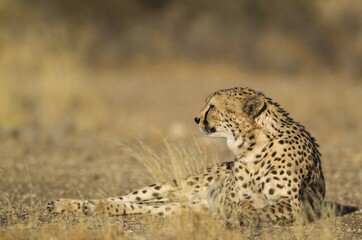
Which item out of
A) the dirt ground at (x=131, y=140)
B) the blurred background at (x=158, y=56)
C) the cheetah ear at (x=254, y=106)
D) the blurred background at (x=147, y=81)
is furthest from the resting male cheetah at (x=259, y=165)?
the blurred background at (x=158, y=56)

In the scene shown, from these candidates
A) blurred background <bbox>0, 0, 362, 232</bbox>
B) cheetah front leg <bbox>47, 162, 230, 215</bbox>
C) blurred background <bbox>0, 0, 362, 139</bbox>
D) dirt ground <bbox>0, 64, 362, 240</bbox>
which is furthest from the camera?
blurred background <bbox>0, 0, 362, 139</bbox>

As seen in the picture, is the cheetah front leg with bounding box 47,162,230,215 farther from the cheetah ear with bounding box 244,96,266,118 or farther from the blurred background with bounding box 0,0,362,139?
the blurred background with bounding box 0,0,362,139

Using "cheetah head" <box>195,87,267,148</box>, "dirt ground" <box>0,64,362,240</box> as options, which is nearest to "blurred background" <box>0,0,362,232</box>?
"dirt ground" <box>0,64,362,240</box>

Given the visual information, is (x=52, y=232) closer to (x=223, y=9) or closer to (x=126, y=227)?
(x=126, y=227)

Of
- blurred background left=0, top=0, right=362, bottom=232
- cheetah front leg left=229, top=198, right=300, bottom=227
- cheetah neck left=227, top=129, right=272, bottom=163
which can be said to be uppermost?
blurred background left=0, top=0, right=362, bottom=232

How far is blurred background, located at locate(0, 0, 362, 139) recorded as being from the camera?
629 inches

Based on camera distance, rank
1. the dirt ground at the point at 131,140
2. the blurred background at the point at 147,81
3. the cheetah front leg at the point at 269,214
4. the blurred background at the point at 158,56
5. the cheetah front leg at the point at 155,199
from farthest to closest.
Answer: the blurred background at the point at 158,56 → the blurred background at the point at 147,81 → the cheetah front leg at the point at 155,199 → the dirt ground at the point at 131,140 → the cheetah front leg at the point at 269,214

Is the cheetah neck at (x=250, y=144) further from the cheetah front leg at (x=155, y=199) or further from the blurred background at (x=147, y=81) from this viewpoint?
the blurred background at (x=147, y=81)

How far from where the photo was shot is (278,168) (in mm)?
6535

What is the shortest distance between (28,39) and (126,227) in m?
11.6

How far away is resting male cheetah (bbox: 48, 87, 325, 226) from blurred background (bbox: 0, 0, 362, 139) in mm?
7222

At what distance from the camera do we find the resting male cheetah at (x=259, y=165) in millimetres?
6461

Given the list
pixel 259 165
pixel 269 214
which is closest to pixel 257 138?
pixel 259 165

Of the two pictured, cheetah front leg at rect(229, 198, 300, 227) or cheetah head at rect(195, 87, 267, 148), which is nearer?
cheetah front leg at rect(229, 198, 300, 227)
